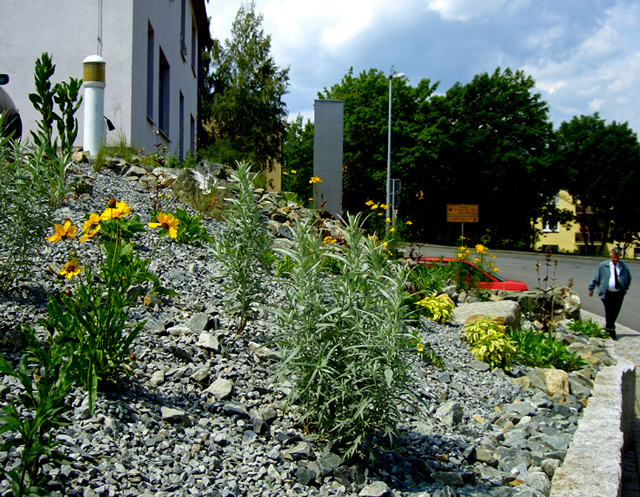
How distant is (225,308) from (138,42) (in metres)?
8.31

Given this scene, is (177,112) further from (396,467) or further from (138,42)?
(396,467)

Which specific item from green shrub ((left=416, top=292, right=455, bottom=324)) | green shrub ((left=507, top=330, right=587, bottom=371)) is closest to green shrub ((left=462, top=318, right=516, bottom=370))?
green shrub ((left=507, top=330, right=587, bottom=371))

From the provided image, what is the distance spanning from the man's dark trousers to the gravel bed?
6.05 meters

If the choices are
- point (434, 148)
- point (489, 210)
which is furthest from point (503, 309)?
point (489, 210)

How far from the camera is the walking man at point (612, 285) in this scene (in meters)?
9.48

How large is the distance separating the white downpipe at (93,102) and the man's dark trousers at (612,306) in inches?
378

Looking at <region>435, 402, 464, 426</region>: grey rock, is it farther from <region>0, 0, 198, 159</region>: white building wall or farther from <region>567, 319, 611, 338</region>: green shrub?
<region>0, 0, 198, 159</region>: white building wall

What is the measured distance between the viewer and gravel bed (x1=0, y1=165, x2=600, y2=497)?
2.18 meters

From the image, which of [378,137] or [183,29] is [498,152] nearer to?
[378,137]

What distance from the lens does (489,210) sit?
118ft

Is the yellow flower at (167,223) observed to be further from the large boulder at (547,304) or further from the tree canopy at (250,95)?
the tree canopy at (250,95)

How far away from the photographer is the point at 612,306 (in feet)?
31.1

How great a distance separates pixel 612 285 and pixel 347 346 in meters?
9.11

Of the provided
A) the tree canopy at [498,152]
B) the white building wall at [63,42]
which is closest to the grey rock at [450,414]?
the white building wall at [63,42]
